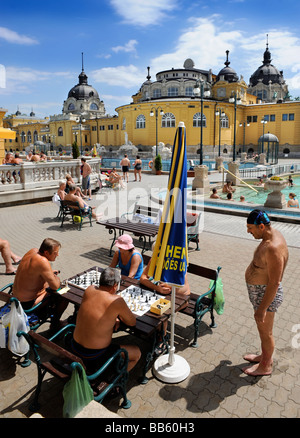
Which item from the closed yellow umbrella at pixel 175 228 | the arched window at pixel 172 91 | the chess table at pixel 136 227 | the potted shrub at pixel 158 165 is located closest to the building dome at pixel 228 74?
the arched window at pixel 172 91

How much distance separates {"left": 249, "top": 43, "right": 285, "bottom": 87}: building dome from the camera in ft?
225

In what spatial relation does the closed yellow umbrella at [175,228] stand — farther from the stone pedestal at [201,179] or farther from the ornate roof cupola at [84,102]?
the ornate roof cupola at [84,102]

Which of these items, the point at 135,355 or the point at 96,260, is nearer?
the point at 135,355

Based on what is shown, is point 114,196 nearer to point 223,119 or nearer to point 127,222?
point 127,222

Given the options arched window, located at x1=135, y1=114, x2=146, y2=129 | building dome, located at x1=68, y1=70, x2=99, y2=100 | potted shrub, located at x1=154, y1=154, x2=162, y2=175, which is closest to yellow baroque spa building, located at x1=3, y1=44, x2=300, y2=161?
arched window, located at x1=135, y1=114, x2=146, y2=129

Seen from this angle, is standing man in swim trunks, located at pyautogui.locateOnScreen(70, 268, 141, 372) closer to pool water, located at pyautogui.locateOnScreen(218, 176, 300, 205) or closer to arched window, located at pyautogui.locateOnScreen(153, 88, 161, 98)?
pool water, located at pyautogui.locateOnScreen(218, 176, 300, 205)

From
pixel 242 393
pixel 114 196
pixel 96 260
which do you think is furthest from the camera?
pixel 114 196

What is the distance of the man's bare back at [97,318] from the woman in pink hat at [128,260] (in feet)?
5.48

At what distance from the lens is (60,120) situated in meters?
69.8

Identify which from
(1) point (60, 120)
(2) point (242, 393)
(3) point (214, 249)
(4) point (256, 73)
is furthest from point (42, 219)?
(4) point (256, 73)

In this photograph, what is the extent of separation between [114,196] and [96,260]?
8.80m

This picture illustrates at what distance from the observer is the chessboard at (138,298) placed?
3983mm

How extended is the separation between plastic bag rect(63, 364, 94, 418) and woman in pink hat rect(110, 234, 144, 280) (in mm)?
2235

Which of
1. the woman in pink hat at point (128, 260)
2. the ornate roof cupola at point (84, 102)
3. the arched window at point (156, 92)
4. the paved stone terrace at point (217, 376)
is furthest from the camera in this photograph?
the ornate roof cupola at point (84, 102)
